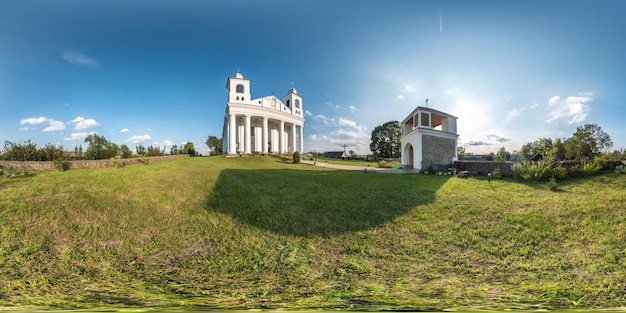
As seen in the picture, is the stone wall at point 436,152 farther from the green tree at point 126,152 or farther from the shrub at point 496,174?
the green tree at point 126,152

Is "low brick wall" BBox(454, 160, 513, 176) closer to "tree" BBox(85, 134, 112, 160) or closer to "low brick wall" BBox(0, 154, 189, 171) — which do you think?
"low brick wall" BBox(0, 154, 189, 171)

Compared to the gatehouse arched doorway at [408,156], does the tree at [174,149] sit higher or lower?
higher

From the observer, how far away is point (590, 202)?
5.68 meters

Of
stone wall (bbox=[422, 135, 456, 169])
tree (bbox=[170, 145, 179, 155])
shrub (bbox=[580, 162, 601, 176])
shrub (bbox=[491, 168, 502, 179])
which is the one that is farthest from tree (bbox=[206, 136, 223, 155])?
shrub (bbox=[580, 162, 601, 176])

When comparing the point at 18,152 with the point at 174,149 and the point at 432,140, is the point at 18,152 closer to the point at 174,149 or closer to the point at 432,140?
the point at 174,149

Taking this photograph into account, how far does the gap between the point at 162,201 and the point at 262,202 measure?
261cm

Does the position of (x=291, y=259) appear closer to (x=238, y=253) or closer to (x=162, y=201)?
(x=238, y=253)

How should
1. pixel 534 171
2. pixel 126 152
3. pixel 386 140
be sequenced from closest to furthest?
pixel 534 171 → pixel 126 152 → pixel 386 140

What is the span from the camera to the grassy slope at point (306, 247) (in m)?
2.41

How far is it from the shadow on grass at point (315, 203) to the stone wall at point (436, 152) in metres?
4.26

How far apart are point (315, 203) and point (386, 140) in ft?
104

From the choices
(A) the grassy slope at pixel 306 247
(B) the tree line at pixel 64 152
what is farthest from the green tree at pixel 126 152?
(A) the grassy slope at pixel 306 247

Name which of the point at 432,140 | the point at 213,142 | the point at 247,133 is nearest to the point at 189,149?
the point at 247,133

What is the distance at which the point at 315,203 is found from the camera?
20.4 feet
